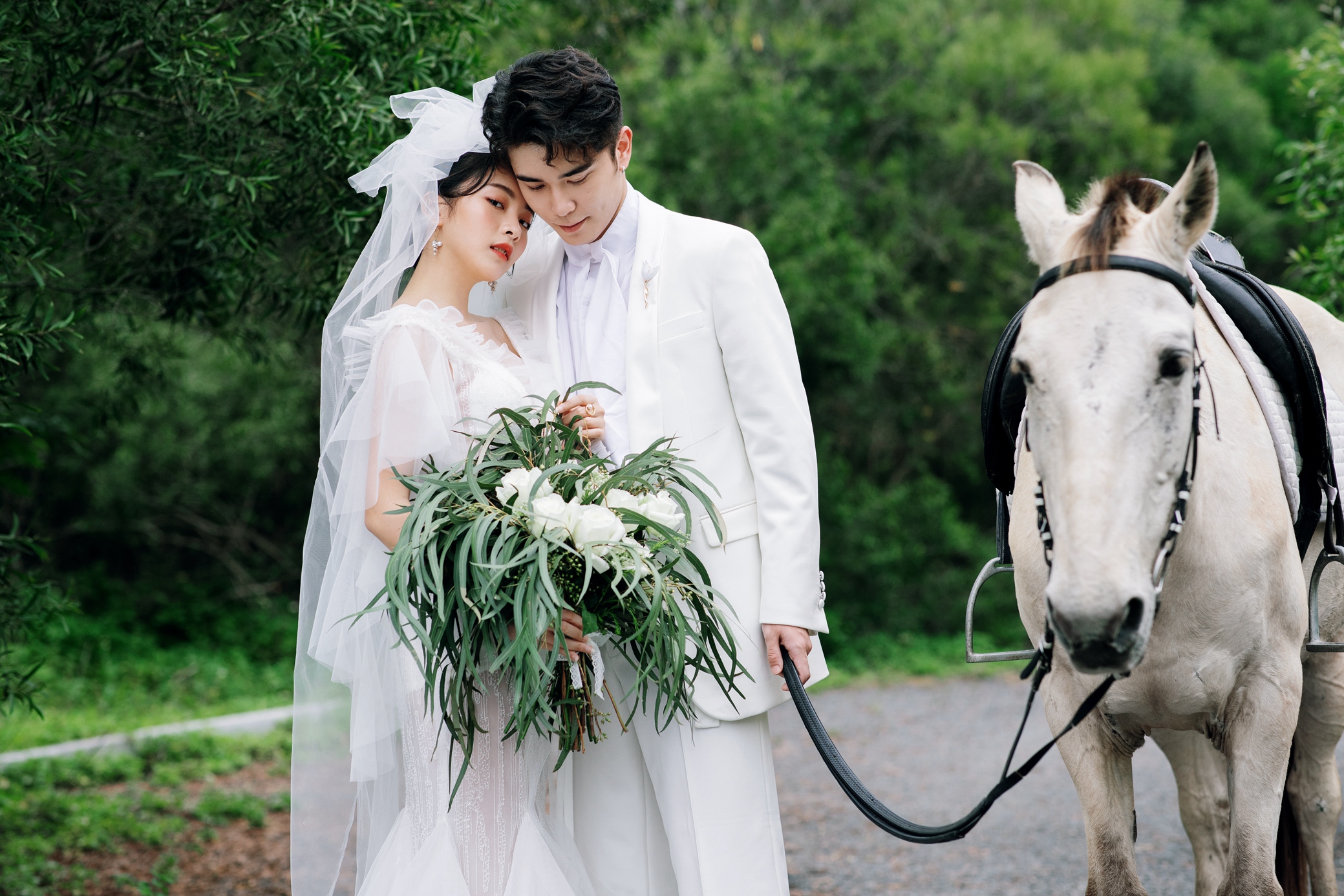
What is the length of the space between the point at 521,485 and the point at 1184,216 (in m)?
1.45

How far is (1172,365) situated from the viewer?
6.40 ft

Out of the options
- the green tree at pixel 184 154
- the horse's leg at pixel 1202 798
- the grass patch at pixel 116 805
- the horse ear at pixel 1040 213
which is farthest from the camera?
the grass patch at pixel 116 805

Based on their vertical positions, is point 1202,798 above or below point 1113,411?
below

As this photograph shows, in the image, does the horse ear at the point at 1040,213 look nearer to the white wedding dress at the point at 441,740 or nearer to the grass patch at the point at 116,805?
the white wedding dress at the point at 441,740

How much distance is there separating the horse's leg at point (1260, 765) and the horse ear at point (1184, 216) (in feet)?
3.20

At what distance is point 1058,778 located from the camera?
7.52 meters

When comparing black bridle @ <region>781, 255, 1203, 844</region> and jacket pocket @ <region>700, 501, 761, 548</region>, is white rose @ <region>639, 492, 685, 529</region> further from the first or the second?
black bridle @ <region>781, 255, 1203, 844</region>

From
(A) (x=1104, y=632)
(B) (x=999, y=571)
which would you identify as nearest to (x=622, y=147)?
(B) (x=999, y=571)

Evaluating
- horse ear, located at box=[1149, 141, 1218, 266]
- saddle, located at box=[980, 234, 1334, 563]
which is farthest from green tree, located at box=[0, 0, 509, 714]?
horse ear, located at box=[1149, 141, 1218, 266]

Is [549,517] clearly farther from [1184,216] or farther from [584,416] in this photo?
[1184,216]

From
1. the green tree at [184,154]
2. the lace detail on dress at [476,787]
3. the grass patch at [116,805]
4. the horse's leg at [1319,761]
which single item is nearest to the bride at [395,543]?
the lace detail on dress at [476,787]

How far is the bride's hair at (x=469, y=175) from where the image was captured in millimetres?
2896

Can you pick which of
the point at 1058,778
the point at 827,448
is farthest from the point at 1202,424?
the point at 827,448

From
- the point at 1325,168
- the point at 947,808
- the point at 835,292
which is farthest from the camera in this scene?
the point at 835,292
